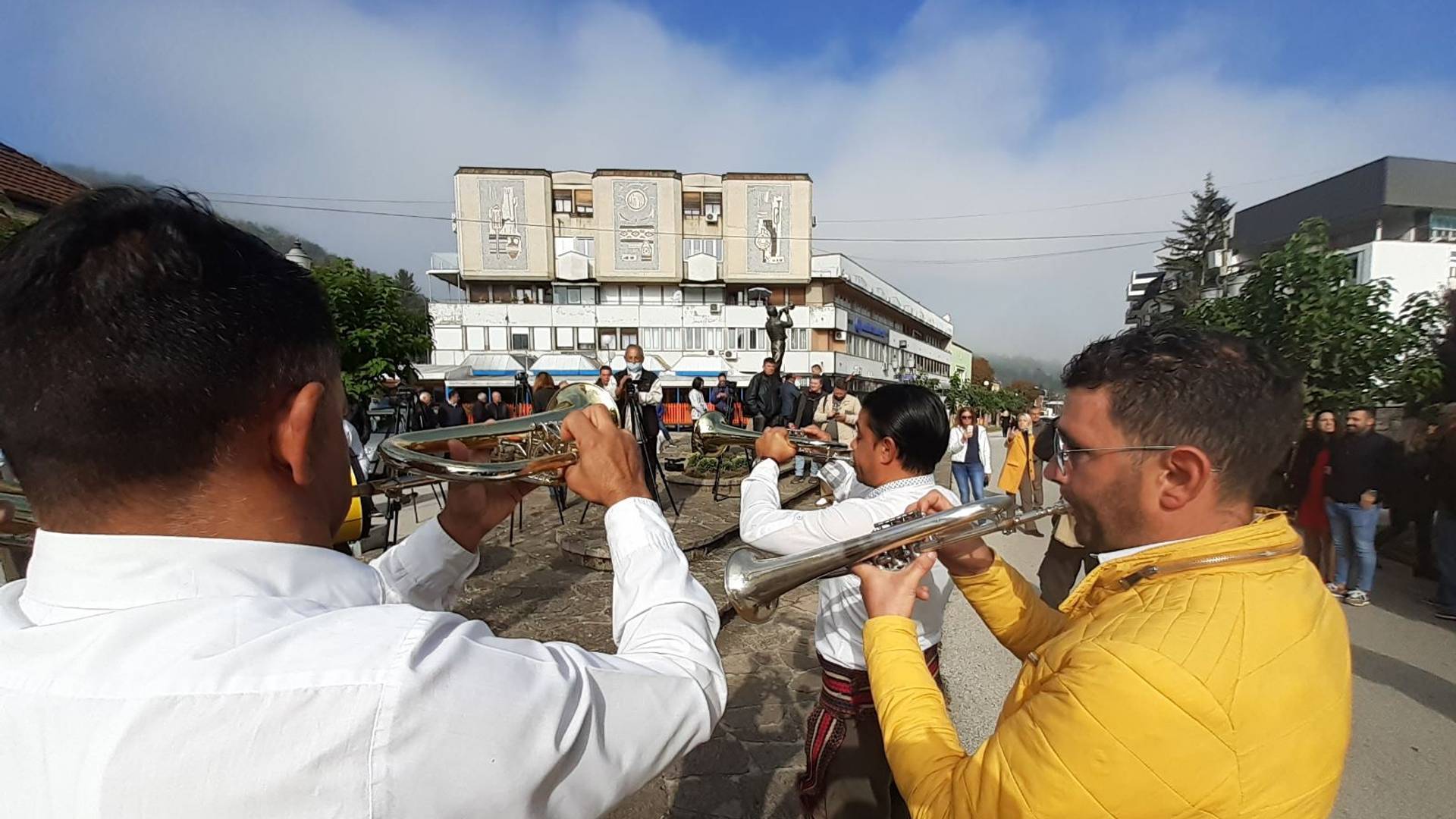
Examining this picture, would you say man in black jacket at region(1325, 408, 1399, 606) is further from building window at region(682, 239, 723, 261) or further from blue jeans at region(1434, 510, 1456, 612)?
building window at region(682, 239, 723, 261)

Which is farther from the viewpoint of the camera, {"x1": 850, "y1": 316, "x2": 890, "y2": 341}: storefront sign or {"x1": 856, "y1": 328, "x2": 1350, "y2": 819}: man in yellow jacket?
{"x1": 850, "y1": 316, "x2": 890, "y2": 341}: storefront sign

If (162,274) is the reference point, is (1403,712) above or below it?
below

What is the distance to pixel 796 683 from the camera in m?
4.21

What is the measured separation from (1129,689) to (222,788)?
1.34 meters

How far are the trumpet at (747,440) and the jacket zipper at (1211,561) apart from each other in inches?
78.6

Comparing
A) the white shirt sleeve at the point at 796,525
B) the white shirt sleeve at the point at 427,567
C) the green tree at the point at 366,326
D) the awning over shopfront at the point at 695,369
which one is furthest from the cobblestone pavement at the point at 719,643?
the awning over shopfront at the point at 695,369

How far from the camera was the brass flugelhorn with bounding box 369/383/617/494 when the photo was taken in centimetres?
187

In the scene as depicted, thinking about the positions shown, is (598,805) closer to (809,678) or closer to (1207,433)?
(1207,433)

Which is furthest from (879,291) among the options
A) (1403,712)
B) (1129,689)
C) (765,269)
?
(1129,689)

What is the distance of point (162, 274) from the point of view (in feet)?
2.83

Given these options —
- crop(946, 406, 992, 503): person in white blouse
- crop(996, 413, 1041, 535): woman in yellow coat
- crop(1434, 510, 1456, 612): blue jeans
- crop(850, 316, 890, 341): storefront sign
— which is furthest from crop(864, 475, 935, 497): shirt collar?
crop(850, 316, 890, 341): storefront sign

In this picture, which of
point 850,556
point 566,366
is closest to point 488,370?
point 566,366

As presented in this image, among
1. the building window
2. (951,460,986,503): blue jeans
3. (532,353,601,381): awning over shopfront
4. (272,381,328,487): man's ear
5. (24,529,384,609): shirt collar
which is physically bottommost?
(951,460,986,503): blue jeans

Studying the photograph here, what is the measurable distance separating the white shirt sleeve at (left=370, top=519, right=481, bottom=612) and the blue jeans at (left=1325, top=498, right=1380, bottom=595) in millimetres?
8291
